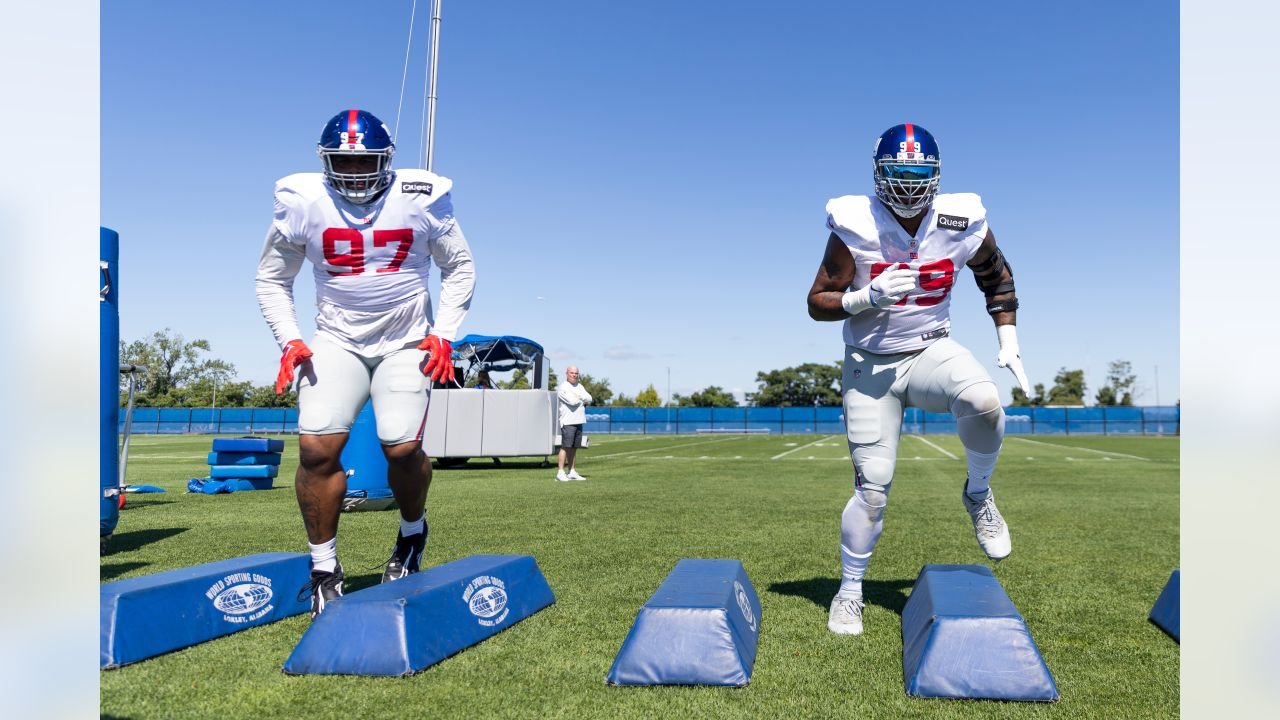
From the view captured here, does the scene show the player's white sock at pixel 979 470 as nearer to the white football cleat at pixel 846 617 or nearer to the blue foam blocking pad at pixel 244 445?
the white football cleat at pixel 846 617

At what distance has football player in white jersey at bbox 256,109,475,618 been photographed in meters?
4.07

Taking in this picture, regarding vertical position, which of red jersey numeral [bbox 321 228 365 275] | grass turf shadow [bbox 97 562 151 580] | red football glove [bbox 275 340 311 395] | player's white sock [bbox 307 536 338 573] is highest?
red jersey numeral [bbox 321 228 365 275]

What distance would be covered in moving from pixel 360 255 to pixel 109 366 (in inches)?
111

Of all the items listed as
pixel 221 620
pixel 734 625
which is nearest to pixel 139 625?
pixel 221 620

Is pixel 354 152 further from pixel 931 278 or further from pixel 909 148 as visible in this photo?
pixel 931 278

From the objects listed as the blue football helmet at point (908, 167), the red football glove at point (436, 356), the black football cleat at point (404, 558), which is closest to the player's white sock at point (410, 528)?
the black football cleat at point (404, 558)

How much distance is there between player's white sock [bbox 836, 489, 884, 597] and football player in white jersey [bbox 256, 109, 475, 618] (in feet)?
7.00

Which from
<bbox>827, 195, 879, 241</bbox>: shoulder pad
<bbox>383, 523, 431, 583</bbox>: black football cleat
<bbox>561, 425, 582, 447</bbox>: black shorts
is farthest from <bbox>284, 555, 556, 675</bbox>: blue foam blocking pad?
<bbox>561, 425, 582, 447</bbox>: black shorts

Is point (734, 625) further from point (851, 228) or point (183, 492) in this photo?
point (183, 492)

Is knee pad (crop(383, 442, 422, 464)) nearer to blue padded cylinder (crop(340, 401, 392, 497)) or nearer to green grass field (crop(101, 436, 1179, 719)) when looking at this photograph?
green grass field (crop(101, 436, 1179, 719))

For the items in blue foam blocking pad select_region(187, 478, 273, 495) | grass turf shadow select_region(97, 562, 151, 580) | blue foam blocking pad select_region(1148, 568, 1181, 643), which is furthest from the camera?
blue foam blocking pad select_region(187, 478, 273, 495)

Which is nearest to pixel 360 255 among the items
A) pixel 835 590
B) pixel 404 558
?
pixel 404 558

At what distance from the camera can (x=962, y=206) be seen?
4.04m

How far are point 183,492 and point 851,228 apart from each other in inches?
404
